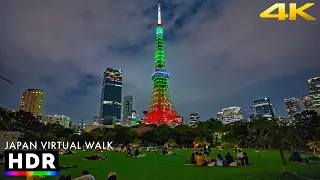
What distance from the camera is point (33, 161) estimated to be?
6863 mm

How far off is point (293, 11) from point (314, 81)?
620ft

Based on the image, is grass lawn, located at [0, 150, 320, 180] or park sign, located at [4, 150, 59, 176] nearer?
park sign, located at [4, 150, 59, 176]

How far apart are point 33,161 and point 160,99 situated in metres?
95.0

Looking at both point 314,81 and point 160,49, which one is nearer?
point 160,49

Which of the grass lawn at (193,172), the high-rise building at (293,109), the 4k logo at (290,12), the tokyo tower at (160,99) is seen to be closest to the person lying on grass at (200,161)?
the grass lawn at (193,172)

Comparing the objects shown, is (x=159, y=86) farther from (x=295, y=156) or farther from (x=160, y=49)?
(x=295, y=156)

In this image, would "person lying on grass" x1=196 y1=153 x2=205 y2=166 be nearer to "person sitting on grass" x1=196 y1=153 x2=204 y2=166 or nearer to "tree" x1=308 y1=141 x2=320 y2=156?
"person sitting on grass" x1=196 y1=153 x2=204 y2=166

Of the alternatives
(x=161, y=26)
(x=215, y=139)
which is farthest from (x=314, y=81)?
(x=215, y=139)

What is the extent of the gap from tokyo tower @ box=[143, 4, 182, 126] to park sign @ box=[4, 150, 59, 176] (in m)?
90.9

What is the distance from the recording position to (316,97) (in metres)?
151

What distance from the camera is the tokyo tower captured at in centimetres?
9888

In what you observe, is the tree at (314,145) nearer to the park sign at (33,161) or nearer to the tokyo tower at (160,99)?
the park sign at (33,161)

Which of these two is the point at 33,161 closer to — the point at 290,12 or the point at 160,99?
the point at 290,12

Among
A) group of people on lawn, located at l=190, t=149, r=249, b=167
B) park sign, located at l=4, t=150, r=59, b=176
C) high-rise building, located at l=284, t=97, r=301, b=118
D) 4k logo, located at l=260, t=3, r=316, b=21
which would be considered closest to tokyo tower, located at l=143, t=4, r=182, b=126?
high-rise building, located at l=284, t=97, r=301, b=118
